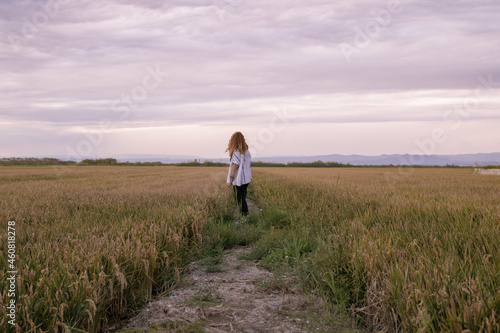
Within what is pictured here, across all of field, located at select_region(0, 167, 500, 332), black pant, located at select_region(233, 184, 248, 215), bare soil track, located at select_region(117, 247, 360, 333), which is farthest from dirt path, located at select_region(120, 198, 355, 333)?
black pant, located at select_region(233, 184, 248, 215)

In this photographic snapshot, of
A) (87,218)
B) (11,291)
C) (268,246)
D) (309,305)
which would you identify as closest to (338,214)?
(268,246)

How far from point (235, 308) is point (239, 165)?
5394 mm

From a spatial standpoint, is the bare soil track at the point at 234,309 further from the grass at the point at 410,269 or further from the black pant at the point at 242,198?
the black pant at the point at 242,198

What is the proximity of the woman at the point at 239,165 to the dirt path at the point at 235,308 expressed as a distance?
4.34m

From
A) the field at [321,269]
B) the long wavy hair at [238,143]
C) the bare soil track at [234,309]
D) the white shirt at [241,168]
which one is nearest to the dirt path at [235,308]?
the bare soil track at [234,309]

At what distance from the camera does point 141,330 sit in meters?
2.28

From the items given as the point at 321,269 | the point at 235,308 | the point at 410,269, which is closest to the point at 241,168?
the point at 321,269

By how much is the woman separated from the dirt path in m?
4.34

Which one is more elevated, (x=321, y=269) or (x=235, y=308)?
(x=321, y=269)

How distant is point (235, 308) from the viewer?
2.73 metres

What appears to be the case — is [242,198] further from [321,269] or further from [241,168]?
[321,269]

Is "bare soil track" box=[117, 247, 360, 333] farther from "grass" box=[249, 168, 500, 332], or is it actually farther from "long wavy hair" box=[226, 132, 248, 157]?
"long wavy hair" box=[226, 132, 248, 157]

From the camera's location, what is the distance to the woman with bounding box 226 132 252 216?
7.89 metres

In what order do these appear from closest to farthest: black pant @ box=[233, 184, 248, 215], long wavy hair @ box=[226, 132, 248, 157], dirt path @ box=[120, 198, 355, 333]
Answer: dirt path @ box=[120, 198, 355, 333]
black pant @ box=[233, 184, 248, 215]
long wavy hair @ box=[226, 132, 248, 157]
